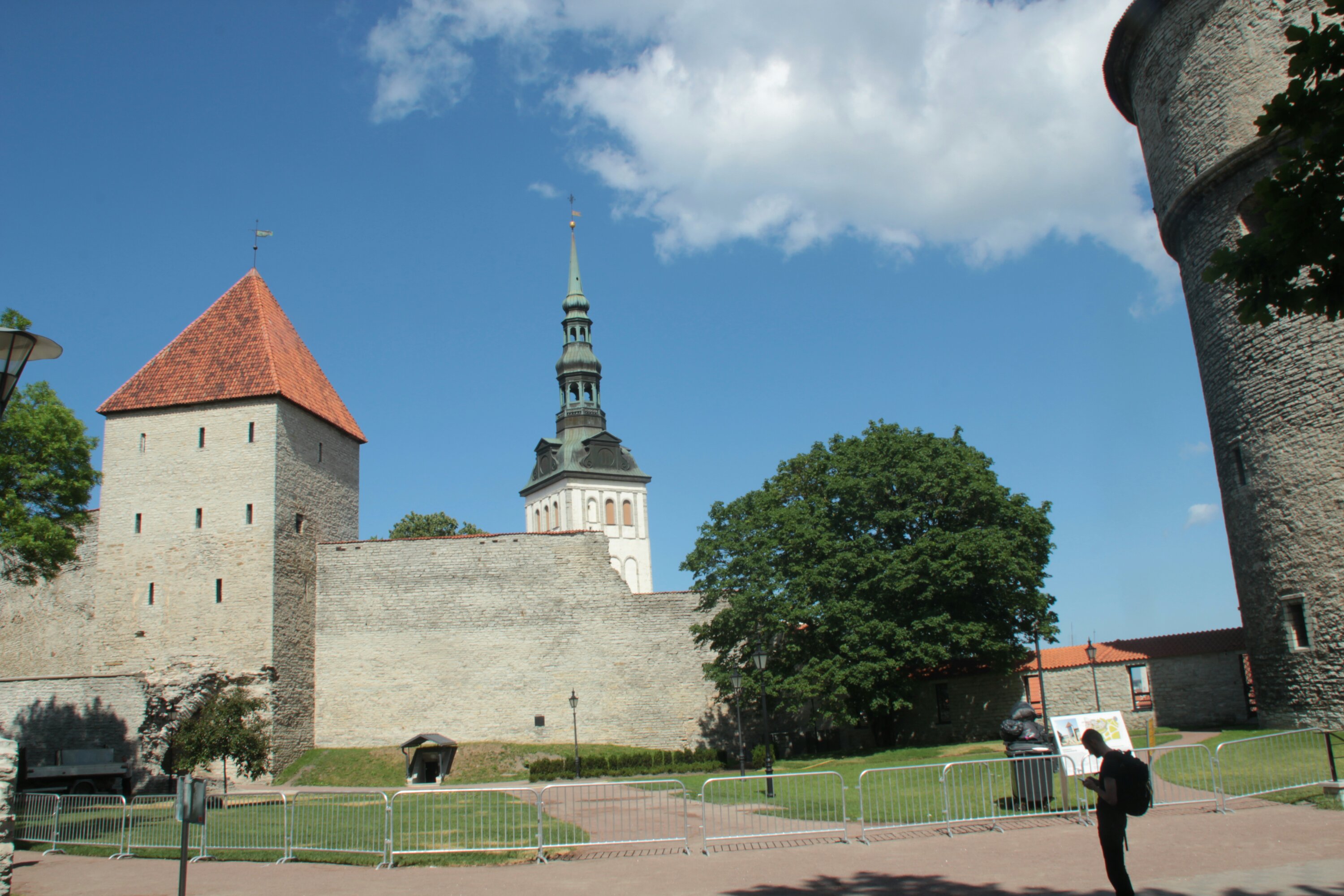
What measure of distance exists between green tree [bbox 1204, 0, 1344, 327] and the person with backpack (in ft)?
10.4

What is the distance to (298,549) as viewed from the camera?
2955 centimetres

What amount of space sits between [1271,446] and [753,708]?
53.2 feet

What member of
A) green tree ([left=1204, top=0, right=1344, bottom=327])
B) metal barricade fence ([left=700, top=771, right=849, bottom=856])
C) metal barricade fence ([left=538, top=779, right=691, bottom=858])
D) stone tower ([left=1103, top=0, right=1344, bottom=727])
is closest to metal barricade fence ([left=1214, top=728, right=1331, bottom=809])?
stone tower ([left=1103, top=0, right=1344, bottom=727])

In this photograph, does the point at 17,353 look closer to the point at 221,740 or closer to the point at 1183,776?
the point at 1183,776

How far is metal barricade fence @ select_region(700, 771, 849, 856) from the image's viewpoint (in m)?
11.4

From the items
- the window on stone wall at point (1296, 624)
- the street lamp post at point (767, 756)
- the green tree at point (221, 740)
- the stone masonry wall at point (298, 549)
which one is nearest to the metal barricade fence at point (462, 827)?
the street lamp post at point (767, 756)

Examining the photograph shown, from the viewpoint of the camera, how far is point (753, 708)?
29344mm

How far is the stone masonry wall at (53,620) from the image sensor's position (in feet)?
96.8

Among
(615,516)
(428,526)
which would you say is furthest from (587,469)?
A: (428,526)

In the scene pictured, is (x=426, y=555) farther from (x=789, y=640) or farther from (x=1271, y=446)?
(x=1271, y=446)

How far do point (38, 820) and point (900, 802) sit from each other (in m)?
12.9

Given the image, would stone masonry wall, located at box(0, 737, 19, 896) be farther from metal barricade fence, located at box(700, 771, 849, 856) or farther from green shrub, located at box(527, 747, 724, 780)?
green shrub, located at box(527, 747, 724, 780)

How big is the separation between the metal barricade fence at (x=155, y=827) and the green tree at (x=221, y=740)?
19.6 feet

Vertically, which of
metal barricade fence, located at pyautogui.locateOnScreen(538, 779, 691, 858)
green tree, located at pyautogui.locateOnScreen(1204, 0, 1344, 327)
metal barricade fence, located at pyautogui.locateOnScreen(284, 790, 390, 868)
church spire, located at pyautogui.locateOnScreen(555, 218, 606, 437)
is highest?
church spire, located at pyautogui.locateOnScreen(555, 218, 606, 437)
